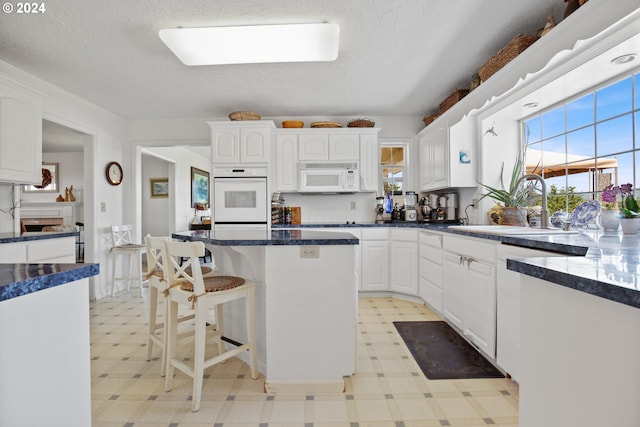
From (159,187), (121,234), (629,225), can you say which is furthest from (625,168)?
(159,187)

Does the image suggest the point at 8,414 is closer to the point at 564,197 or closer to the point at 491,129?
the point at 564,197

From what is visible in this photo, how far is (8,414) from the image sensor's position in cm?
74

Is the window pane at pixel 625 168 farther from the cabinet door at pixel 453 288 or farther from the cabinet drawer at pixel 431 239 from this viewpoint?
the cabinet drawer at pixel 431 239

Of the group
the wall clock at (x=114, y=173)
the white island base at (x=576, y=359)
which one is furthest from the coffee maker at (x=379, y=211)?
the wall clock at (x=114, y=173)

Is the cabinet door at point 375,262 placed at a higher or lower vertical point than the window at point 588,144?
lower

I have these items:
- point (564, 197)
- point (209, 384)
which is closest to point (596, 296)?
point (209, 384)

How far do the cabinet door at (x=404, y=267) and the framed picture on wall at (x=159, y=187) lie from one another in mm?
5036

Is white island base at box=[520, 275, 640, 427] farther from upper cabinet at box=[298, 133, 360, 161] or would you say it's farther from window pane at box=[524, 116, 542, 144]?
upper cabinet at box=[298, 133, 360, 161]

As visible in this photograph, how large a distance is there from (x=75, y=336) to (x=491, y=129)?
338 centimetres

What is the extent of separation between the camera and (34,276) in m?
0.78

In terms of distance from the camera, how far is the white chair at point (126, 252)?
3.83 metres

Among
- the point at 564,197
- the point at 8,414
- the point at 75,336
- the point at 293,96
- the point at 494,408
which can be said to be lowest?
the point at 494,408

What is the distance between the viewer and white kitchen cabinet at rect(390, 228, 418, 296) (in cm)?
348

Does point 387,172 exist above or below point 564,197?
above
